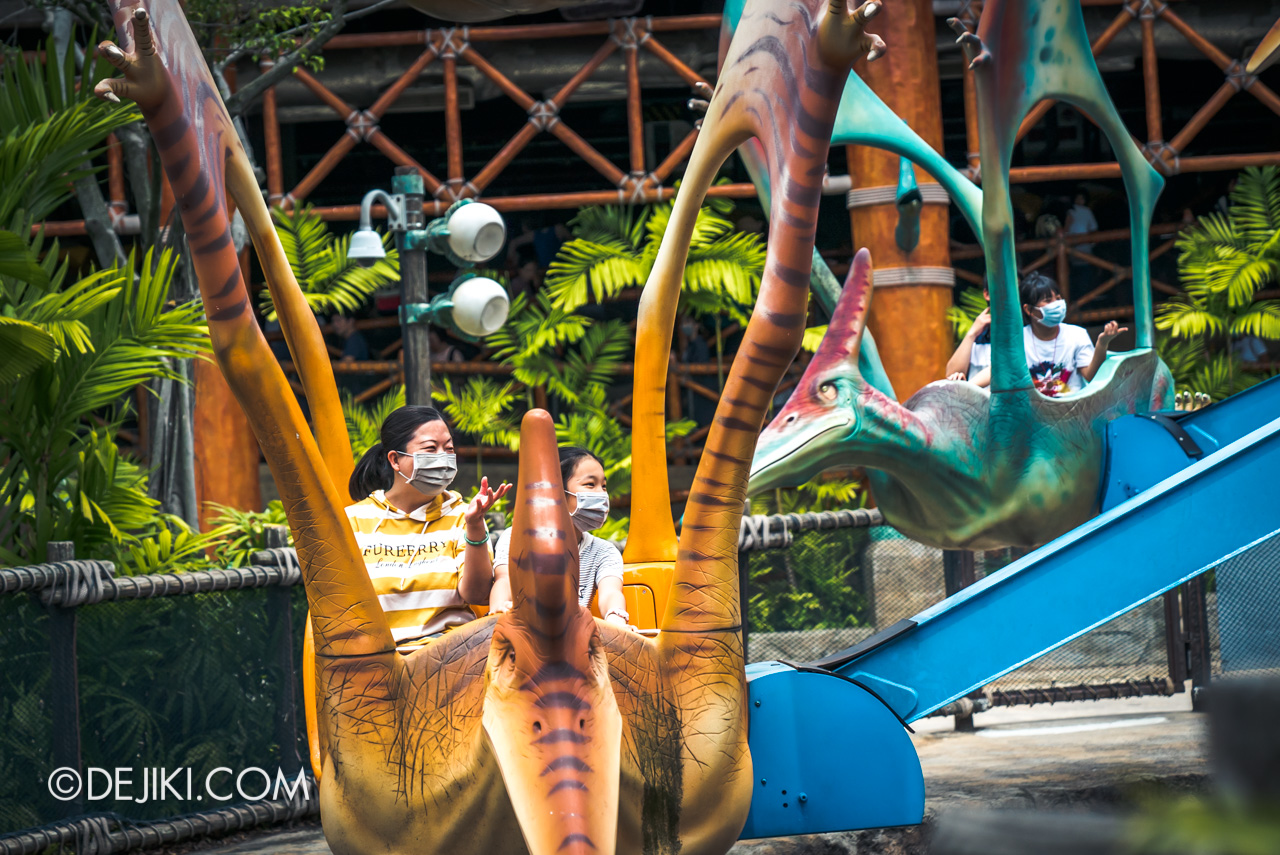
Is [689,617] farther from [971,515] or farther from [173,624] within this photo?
[173,624]

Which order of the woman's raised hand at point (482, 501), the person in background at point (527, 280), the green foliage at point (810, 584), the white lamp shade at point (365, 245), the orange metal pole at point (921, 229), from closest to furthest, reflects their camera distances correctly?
the woman's raised hand at point (482, 501) < the green foliage at point (810, 584) < the white lamp shade at point (365, 245) < the orange metal pole at point (921, 229) < the person in background at point (527, 280)

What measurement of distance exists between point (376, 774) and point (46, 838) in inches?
79.1

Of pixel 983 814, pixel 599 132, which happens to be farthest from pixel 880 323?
pixel 983 814

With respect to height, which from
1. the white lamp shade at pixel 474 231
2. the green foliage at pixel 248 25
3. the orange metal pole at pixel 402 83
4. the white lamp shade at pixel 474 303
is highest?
the orange metal pole at pixel 402 83

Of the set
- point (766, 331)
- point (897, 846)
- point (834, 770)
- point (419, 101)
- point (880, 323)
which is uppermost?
point (419, 101)

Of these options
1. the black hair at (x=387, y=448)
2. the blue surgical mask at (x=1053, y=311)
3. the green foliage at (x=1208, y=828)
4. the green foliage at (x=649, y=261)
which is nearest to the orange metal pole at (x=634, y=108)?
the green foliage at (x=649, y=261)

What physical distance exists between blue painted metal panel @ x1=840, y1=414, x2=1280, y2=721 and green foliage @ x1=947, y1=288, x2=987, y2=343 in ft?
17.2

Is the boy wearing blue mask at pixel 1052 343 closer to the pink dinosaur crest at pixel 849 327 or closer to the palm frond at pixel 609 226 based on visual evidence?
the pink dinosaur crest at pixel 849 327

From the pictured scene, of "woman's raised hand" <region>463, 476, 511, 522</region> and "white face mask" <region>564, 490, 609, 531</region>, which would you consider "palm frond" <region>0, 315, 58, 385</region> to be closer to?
"white face mask" <region>564, 490, 609, 531</region>

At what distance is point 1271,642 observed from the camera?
5.41 meters

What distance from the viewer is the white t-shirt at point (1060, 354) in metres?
5.34

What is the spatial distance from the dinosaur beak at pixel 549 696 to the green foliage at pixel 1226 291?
7.43m

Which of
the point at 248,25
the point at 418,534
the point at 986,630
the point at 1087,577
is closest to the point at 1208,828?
the point at 418,534

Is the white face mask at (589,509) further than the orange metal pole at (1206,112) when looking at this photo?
No
